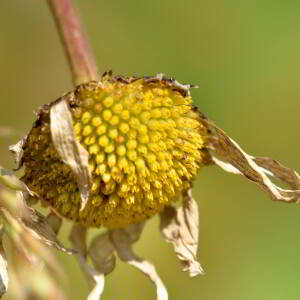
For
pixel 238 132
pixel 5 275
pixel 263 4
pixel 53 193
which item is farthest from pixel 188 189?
pixel 263 4

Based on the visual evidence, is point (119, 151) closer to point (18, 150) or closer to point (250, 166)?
point (18, 150)

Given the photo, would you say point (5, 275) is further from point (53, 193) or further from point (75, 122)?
point (75, 122)

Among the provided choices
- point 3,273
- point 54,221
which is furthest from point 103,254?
point 3,273

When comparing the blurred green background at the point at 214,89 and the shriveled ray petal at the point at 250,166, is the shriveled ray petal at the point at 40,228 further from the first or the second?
the blurred green background at the point at 214,89

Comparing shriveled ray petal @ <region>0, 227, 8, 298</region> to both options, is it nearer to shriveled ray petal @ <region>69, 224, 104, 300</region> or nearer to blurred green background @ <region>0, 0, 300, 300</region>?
shriveled ray petal @ <region>69, 224, 104, 300</region>

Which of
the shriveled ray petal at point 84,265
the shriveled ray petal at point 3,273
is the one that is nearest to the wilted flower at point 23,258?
the shriveled ray petal at point 3,273

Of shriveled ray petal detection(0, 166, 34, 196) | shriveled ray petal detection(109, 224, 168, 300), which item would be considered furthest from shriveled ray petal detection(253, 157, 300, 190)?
shriveled ray petal detection(0, 166, 34, 196)

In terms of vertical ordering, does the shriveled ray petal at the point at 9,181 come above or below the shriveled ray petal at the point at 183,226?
above
